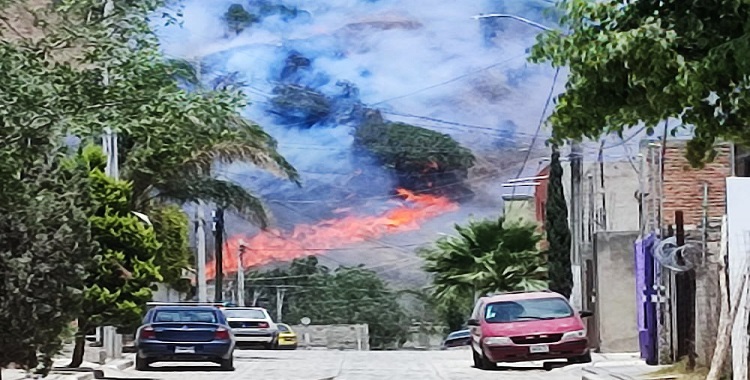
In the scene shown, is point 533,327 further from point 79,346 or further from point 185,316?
point 79,346

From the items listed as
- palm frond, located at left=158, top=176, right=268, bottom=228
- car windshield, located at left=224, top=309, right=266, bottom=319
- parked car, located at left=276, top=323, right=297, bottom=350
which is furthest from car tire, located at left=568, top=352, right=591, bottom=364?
parked car, located at left=276, top=323, right=297, bottom=350

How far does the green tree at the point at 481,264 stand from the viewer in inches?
1983

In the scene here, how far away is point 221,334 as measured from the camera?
27.2 meters

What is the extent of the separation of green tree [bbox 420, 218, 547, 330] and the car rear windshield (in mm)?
21617

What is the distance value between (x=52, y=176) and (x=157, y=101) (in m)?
4.35

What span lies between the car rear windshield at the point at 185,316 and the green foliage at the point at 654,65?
16403 mm

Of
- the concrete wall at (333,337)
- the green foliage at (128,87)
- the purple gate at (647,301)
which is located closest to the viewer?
the green foliage at (128,87)

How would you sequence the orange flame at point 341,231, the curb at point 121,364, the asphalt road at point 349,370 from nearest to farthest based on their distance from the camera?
the asphalt road at point 349,370 < the curb at point 121,364 < the orange flame at point 341,231

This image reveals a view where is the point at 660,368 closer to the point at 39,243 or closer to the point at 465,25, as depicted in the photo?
the point at 39,243

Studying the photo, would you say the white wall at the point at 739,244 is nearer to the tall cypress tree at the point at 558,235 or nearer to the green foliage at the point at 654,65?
the green foliage at the point at 654,65

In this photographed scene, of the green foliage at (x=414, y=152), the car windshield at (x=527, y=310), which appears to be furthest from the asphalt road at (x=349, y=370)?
the green foliage at (x=414, y=152)

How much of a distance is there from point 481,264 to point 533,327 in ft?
80.6

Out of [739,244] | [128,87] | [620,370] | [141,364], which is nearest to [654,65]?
[128,87]

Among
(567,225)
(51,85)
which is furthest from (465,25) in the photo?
(51,85)
